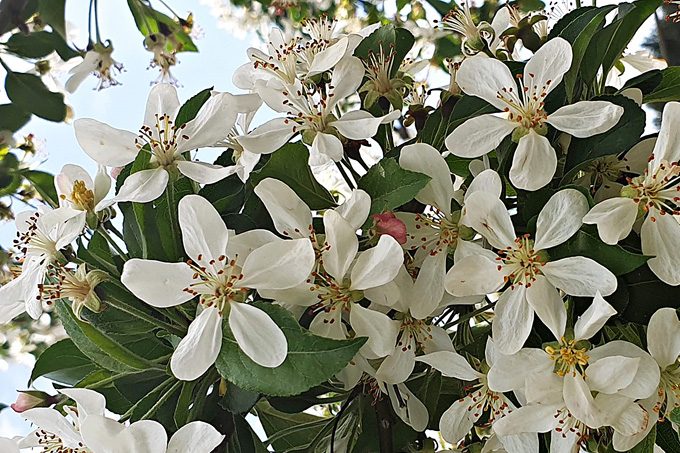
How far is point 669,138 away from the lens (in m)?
0.38

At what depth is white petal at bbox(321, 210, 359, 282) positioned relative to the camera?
0.37 m

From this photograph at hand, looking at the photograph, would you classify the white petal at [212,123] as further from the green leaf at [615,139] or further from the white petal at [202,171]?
the green leaf at [615,139]

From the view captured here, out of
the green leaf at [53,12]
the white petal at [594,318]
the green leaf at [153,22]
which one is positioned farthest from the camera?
the green leaf at [153,22]

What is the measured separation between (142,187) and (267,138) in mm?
73

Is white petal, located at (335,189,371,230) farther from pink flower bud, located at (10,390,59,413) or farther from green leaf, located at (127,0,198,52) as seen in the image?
green leaf, located at (127,0,198,52)

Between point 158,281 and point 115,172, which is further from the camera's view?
point 115,172

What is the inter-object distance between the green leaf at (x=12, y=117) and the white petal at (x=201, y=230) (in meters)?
0.75

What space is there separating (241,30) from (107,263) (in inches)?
59.6

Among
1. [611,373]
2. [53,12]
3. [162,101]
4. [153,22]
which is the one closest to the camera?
[611,373]

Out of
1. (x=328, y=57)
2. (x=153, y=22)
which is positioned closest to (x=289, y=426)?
(x=328, y=57)

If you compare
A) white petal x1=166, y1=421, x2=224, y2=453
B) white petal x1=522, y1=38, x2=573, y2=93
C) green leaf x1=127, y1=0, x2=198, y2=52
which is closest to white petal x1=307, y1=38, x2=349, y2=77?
white petal x1=522, y1=38, x2=573, y2=93

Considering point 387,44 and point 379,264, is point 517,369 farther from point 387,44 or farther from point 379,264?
point 387,44

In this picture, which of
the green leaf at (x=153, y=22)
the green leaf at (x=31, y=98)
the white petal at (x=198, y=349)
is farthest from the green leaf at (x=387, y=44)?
the green leaf at (x=153, y=22)

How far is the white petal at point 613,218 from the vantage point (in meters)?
0.36
